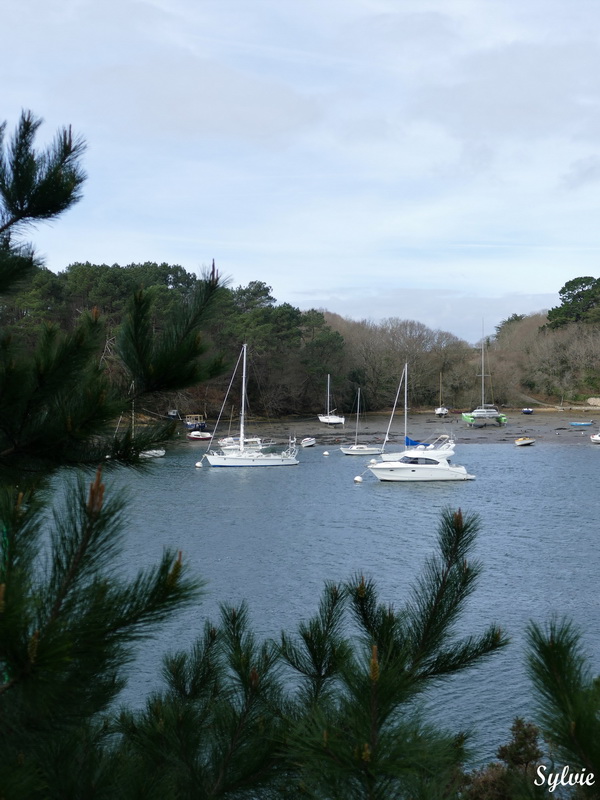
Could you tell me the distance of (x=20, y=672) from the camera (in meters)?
2.05

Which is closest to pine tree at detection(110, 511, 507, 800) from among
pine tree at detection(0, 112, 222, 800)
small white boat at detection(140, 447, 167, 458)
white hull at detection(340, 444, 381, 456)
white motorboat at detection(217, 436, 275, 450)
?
pine tree at detection(0, 112, 222, 800)

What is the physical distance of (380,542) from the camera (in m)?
20.5

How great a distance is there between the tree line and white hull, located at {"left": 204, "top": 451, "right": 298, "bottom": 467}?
102 ft

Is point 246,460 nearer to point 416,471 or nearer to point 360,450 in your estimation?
point 360,450

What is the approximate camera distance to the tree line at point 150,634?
2.29m

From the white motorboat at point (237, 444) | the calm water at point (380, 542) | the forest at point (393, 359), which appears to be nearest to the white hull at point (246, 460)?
the calm water at point (380, 542)

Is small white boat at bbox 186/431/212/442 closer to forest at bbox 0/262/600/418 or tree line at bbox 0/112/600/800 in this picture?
forest at bbox 0/262/600/418

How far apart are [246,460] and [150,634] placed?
1297 inches

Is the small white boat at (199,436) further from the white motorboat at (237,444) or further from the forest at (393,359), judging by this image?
the forest at (393,359)

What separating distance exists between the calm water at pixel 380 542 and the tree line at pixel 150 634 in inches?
54.9

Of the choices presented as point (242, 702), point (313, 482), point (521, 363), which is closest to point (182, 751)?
point (242, 702)

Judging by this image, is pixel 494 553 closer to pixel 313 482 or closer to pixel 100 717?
pixel 313 482

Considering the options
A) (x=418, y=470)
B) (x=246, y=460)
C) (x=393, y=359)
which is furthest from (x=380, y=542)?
(x=393, y=359)

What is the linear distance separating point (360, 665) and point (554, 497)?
85.2 ft
